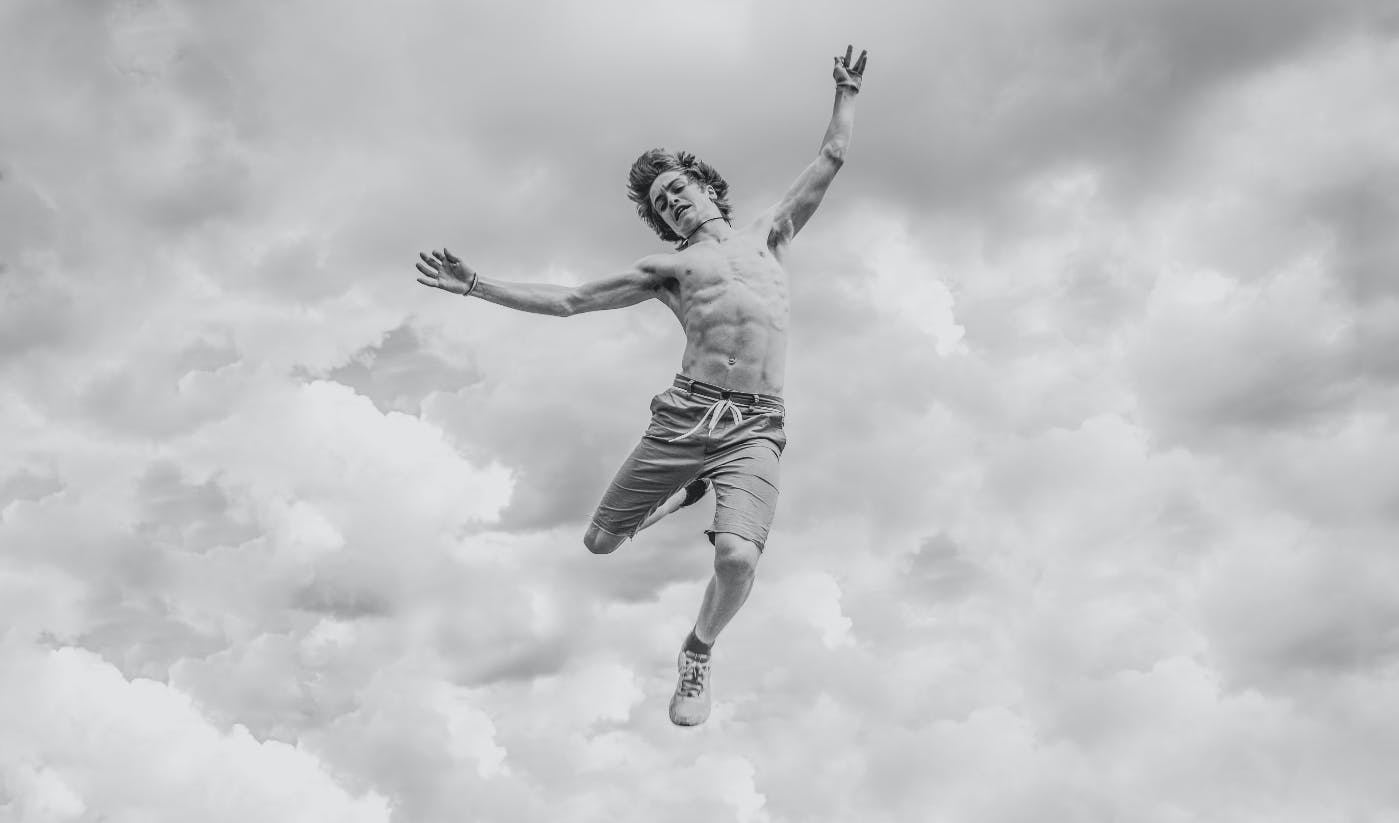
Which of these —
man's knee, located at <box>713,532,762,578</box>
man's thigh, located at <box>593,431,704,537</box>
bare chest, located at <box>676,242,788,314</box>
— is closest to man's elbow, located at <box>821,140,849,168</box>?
bare chest, located at <box>676,242,788,314</box>

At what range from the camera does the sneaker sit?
848cm

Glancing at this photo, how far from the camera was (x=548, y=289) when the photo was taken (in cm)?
880

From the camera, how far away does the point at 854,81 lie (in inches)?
360

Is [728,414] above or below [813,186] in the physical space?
below

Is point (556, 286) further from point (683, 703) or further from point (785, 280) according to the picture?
point (683, 703)

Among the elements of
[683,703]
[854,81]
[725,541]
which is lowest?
[683,703]

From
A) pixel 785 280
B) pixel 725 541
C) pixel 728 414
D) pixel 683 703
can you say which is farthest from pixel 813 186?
pixel 683 703

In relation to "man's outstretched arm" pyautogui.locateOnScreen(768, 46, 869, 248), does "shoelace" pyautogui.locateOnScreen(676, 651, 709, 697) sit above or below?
below

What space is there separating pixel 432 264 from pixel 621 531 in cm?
242

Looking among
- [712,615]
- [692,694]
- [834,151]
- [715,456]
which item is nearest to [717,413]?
[715,456]

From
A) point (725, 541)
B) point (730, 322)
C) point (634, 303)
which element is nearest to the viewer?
point (725, 541)

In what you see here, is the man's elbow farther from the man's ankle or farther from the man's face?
the man's ankle

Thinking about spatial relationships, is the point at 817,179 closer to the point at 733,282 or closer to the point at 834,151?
the point at 834,151

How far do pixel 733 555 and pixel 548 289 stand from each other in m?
2.50
